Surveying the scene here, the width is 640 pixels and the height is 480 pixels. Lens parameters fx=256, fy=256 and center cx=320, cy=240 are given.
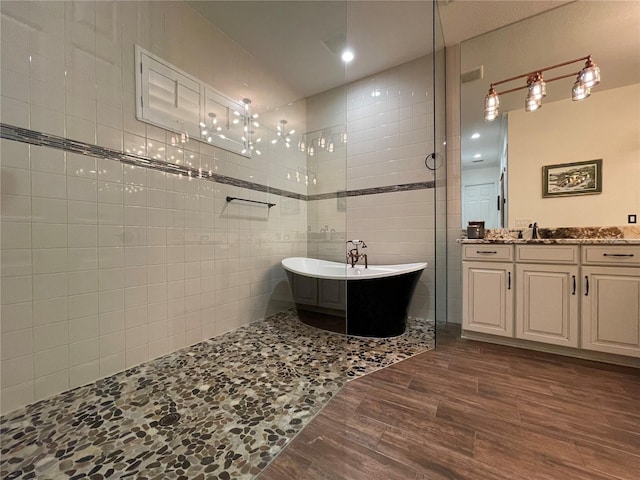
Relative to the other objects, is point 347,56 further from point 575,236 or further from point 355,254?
point 575,236

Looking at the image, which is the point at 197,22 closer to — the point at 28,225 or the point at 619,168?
the point at 28,225

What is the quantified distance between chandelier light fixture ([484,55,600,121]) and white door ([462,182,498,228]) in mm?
667

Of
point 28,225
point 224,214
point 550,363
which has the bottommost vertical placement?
point 550,363

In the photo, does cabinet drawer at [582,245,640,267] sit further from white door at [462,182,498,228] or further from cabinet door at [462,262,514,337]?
white door at [462,182,498,228]

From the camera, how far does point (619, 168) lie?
1969 millimetres

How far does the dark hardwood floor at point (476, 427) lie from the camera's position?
95 cm

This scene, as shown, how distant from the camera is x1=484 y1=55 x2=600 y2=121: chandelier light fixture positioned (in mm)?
2002

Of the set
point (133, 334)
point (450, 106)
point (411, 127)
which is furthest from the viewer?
point (411, 127)

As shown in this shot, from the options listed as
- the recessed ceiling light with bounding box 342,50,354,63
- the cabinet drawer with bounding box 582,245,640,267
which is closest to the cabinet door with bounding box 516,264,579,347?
the cabinet drawer with bounding box 582,245,640,267

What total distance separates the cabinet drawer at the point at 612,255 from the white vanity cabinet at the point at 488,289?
0.44 meters

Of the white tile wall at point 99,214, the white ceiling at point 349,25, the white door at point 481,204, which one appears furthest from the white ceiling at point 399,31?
the white tile wall at point 99,214

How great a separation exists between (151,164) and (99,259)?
2.39 feet

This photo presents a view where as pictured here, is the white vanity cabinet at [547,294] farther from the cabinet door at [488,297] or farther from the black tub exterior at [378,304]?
the black tub exterior at [378,304]

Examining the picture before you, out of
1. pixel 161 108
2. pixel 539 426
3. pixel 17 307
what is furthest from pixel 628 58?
pixel 17 307
